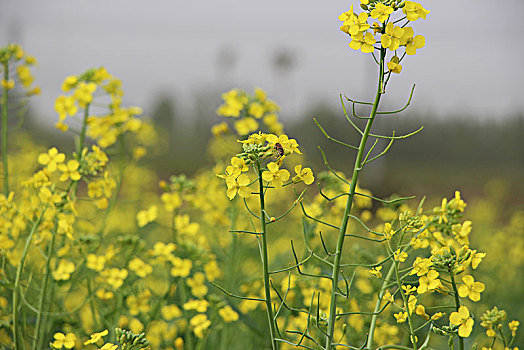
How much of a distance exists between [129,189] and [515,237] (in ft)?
8.95

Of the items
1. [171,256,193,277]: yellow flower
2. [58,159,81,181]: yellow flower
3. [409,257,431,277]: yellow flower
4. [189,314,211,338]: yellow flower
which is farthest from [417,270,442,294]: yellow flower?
[58,159,81,181]: yellow flower

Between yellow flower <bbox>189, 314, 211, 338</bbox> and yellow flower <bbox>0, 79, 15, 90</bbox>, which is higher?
yellow flower <bbox>0, 79, 15, 90</bbox>

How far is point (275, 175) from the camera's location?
88 centimetres

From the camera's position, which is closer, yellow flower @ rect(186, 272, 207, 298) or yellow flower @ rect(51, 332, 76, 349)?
yellow flower @ rect(51, 332, 76, 349)

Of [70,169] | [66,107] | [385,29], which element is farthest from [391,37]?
[66,107]

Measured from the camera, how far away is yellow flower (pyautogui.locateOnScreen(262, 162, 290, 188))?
2.82ft

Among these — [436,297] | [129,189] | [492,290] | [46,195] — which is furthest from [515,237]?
[46,195]

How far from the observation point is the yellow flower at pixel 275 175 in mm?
859

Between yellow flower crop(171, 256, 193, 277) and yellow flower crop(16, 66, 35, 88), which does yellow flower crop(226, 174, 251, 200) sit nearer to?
yellow flower crop(171, 256, 193, 277)

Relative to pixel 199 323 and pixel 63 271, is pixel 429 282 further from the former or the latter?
pixel 63 271

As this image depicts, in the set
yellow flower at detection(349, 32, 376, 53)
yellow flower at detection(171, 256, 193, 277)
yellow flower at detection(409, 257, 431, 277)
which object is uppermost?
A: yellow flower at detection(349, 32, 376, 53)

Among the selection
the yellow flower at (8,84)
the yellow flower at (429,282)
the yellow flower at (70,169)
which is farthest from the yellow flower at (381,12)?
the yellow flower at (8,84)

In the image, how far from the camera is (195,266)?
5.29 ft

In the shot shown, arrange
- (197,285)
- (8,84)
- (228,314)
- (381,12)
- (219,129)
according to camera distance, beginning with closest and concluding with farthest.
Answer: (381,12) → (228,314) → (197,285) → (8,84) → (219,129)
